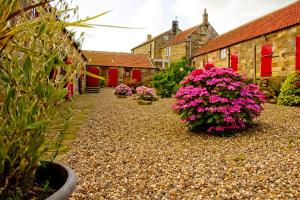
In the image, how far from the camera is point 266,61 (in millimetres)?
15125

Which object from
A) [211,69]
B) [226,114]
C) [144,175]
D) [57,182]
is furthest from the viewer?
[211,69]

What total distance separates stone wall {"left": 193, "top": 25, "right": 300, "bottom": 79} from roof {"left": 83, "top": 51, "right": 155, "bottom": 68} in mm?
14524

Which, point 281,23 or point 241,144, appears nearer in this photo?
point 241,144

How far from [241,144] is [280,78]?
9.01 m

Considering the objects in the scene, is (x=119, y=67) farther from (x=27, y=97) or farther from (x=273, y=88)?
(x=27, y=97)

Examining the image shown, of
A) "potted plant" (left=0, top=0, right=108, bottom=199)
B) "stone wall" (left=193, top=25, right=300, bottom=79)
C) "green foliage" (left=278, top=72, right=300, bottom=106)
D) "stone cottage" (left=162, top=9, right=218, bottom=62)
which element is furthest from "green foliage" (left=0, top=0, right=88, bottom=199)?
Answer: "stone cottage" (left=162, top=9, right=218, bottom=62)

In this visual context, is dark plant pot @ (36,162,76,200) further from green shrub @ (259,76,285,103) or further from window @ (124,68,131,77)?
window @ (124,68,131,77)

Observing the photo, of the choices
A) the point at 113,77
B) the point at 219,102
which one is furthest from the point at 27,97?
the point at 113,77

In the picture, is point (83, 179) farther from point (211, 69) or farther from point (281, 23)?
point (281, 23)

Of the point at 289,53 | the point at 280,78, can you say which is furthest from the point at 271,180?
the point at 289,53

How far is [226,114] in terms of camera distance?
5832 mm

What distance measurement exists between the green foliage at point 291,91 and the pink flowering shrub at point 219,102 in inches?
224

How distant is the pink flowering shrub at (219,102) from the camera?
5906 millimetres

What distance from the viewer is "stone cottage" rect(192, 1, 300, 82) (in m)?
13.6
